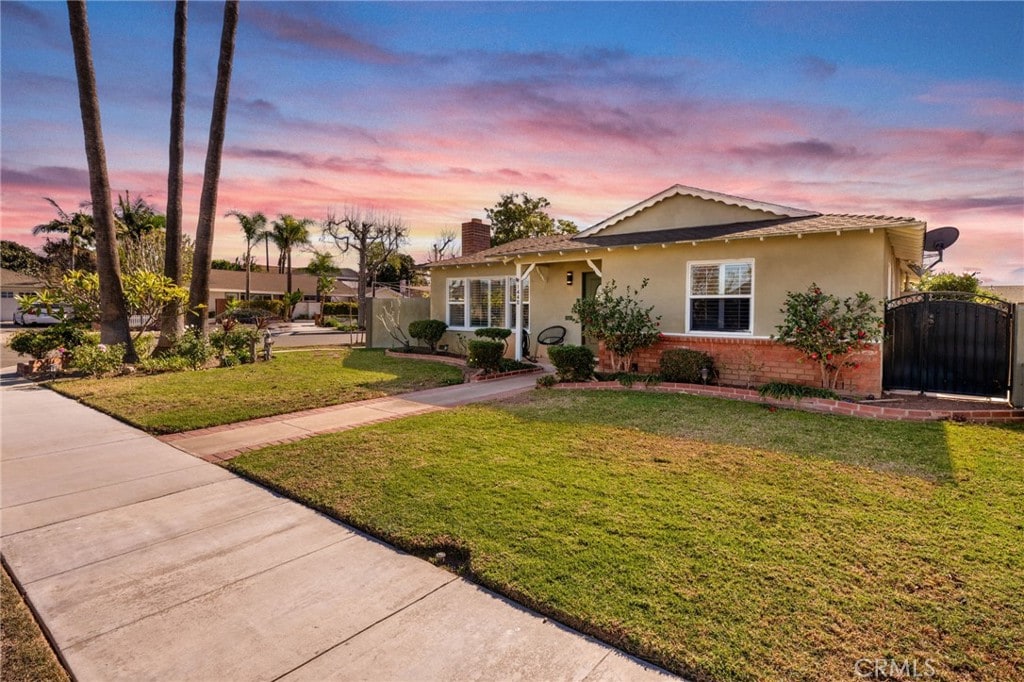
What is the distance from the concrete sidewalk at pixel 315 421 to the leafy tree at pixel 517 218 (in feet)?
79.5

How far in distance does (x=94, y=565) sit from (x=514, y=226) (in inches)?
1243

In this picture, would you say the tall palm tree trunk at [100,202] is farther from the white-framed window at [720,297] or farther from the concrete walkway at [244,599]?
the white-framed window at [720,297]

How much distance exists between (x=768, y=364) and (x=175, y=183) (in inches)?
612

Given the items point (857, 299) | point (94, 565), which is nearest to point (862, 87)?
point (857, 299)

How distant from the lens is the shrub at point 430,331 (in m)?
16.0

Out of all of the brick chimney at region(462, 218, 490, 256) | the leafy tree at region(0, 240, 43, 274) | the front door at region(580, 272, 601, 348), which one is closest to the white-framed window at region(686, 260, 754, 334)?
the front door at region(580, 272, 601, 348)

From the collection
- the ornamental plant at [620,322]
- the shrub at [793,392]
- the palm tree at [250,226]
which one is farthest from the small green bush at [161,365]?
the palm tree at [250,226]

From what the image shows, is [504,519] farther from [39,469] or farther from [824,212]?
[824,212]

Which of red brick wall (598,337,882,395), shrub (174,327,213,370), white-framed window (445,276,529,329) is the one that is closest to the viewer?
red brick wall (598,337,882,395)

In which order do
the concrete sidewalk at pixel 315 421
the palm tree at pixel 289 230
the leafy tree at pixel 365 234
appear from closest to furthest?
the concrete sidewalk at pixel 315 421 → the leafy tree at pixel 365 234 → the palm tree at pixel 289 230

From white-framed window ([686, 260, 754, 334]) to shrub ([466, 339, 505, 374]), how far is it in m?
4.39

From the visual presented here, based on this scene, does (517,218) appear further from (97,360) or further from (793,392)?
(793,392)

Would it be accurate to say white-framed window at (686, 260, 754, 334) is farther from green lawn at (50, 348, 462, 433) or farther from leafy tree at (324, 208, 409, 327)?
leafy tree at (324, 208, 409, 327)

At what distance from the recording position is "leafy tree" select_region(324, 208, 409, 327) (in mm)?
34938
